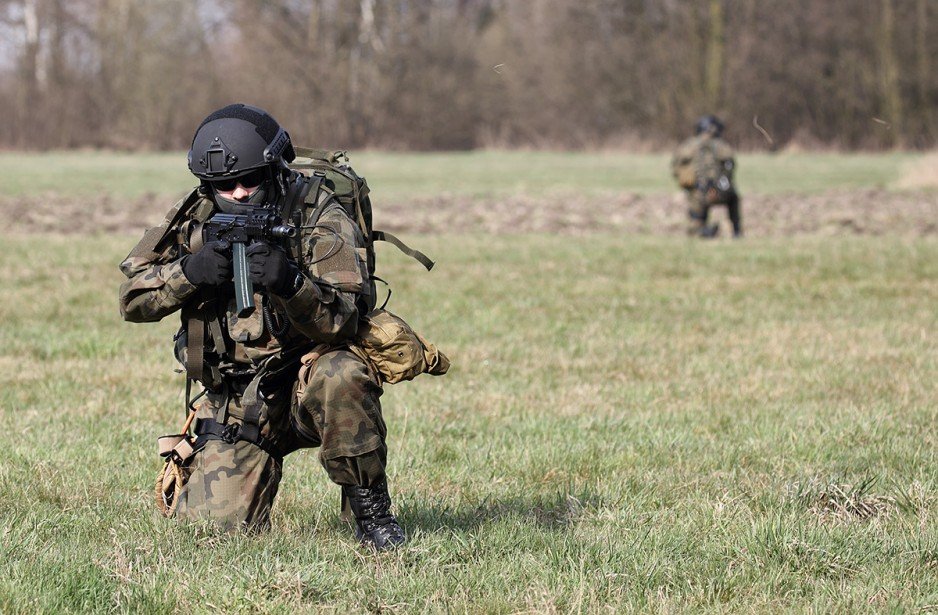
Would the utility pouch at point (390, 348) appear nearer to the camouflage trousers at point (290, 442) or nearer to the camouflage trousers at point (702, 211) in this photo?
the camouflage trousers at point (290, 442)

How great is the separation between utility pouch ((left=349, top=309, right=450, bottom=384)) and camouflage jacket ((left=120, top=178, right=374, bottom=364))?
7 cm

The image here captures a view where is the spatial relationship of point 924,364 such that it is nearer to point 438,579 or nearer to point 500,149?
point 438,579

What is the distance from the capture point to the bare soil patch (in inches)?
770

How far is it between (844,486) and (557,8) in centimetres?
5697

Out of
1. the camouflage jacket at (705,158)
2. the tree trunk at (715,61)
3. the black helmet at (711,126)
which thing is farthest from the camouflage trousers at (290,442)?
the tree trunk at (715,61)

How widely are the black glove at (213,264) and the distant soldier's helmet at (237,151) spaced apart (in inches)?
13.8

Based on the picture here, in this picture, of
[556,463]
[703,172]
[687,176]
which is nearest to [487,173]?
[687,176]

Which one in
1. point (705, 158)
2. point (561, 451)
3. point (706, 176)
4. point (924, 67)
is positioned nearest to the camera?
point (561, 451)

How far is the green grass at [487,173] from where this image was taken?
28828 mm

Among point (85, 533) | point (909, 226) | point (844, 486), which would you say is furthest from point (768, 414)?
point (909, 226)

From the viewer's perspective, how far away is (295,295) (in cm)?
442

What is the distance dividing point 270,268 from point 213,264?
0.99 feet

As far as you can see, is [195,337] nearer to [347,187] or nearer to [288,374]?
[288,374]

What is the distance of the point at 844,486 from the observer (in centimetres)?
563
